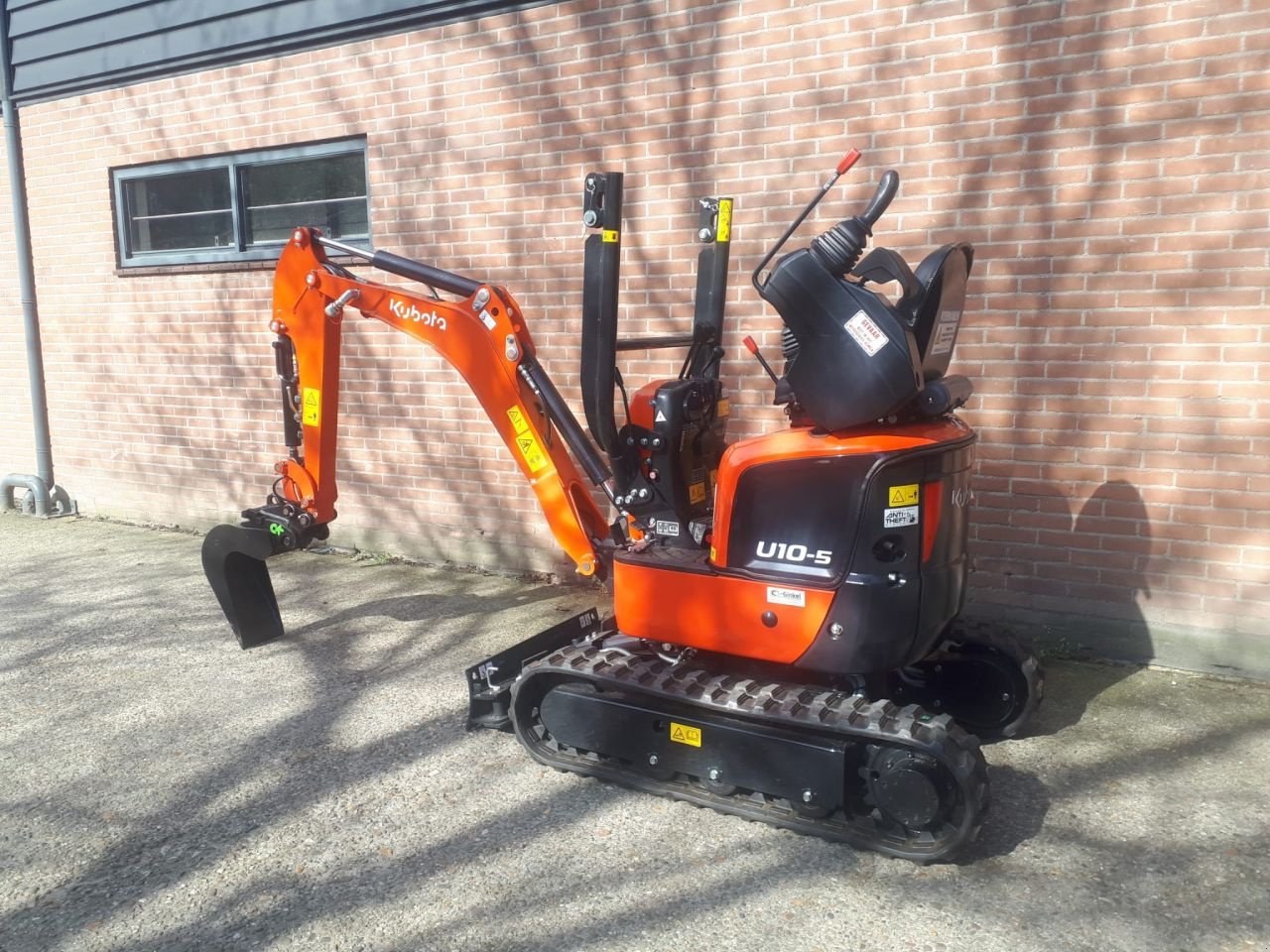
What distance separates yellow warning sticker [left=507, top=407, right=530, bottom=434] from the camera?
4.42m

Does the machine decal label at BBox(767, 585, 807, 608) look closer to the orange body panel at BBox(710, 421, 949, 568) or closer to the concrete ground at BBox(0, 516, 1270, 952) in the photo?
the orange body panel at BBox(710, 421, 949, 568)

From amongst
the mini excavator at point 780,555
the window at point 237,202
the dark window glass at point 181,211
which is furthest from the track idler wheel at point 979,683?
the dark window glass at point 181,211

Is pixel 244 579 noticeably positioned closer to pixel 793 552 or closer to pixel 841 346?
pixel 793 552

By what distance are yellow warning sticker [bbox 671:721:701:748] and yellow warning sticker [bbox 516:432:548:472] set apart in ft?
4.38

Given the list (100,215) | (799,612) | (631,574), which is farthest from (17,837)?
(100,215)

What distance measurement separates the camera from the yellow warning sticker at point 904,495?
11.1 ft

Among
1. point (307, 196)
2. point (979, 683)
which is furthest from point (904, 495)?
point (307, 196)

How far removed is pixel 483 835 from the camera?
11.5 ft

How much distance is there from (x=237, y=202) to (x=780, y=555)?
575 cm

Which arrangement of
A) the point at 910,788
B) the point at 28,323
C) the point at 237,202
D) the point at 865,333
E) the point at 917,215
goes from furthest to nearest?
1. the point at 28,323
2. the point at 237,202
3. the point at 917,215
4. the point at 865,333
5. the point at 910,788

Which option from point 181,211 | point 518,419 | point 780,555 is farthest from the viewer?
point 181,211

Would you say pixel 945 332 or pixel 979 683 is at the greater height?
pixel 945 332

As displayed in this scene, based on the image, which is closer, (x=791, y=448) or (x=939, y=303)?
(x=939, y=303)

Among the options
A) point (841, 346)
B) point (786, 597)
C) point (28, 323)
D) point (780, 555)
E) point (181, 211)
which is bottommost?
point (786, 597)
